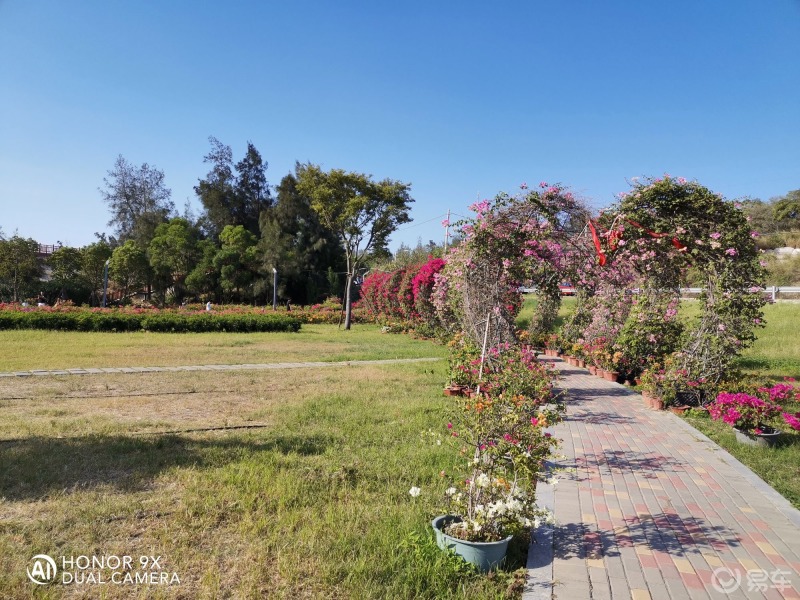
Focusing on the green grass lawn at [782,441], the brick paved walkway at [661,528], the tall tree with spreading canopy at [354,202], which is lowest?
the brick paved walkway at [661,528]

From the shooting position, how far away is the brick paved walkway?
8.51ft

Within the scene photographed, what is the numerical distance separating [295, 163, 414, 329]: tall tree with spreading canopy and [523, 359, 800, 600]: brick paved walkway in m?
17.3

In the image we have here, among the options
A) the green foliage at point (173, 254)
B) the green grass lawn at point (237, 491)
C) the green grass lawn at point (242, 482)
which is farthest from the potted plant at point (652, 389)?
the green foliage at point (173, 254)

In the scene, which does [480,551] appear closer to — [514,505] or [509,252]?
[514,505]

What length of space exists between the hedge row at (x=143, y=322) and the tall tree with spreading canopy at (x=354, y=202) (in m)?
4.04

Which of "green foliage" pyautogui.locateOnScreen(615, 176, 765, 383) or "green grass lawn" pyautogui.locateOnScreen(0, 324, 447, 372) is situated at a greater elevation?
"green foliage" pyautogui.locateOnScreen(615, 176, 765, 383)

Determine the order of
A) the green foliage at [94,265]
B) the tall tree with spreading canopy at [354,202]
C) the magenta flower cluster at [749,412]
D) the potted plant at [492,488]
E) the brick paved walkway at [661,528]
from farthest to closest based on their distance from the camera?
1. the green foliage at [94,265]
2. the tall tree with spreading canopy at [354,202]
3. the magenta flower cluster at [749,412]
4. the potted plant at [492,488]
5. the brick paved walkway at [661,528]

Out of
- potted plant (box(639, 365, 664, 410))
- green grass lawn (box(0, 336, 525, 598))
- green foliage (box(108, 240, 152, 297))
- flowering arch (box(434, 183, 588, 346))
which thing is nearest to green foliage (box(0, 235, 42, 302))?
green foliage (box(108, 240, 152, 297))

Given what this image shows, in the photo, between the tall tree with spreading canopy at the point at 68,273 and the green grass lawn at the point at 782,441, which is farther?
the tall tree with spreading canopy at the point at 68,273

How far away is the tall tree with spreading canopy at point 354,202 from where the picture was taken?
2198 cm

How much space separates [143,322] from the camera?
55.7 ft

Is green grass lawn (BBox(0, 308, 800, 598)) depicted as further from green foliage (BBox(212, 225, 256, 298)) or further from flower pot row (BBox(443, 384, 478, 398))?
green foliage (BBox(212, 225, 256, 298))

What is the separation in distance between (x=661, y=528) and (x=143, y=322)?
17.1m

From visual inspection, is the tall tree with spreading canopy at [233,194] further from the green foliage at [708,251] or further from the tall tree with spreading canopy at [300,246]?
the green foliage at [708,251]
